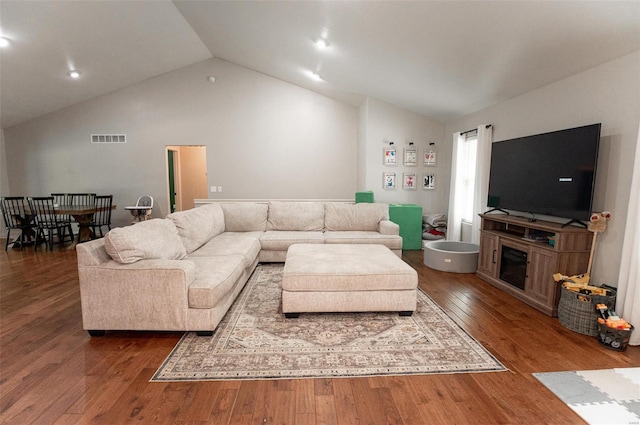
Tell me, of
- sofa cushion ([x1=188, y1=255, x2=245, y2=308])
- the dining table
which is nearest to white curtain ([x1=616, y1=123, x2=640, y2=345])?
sofa cushion ([x1=188, y1=255, x2=245, y2=308])

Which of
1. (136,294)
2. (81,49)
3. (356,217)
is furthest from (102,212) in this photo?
(356,217)

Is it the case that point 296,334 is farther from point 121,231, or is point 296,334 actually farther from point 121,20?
point 121,20

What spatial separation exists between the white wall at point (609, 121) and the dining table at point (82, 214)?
23.3 ft

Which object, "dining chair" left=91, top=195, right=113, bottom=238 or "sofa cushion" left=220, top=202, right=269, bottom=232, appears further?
"dining chair" left=91, top=195, right=113, bottom=238

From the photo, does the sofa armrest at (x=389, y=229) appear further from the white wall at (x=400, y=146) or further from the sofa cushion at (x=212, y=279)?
the sofa cushion at (x=212, y=279)

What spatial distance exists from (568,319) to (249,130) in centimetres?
599

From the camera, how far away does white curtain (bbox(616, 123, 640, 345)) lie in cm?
219

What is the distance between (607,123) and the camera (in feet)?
8.59

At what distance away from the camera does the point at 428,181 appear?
19.3 ft

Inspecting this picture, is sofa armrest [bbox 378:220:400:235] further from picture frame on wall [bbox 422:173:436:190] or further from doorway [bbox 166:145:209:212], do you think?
doorway [bbox 166:145:209:212]

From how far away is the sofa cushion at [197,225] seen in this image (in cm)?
334

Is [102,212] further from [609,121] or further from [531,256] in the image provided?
[609,121]

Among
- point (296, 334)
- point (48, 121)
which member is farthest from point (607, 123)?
point (48, 121)

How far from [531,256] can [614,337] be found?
0.91 meters
